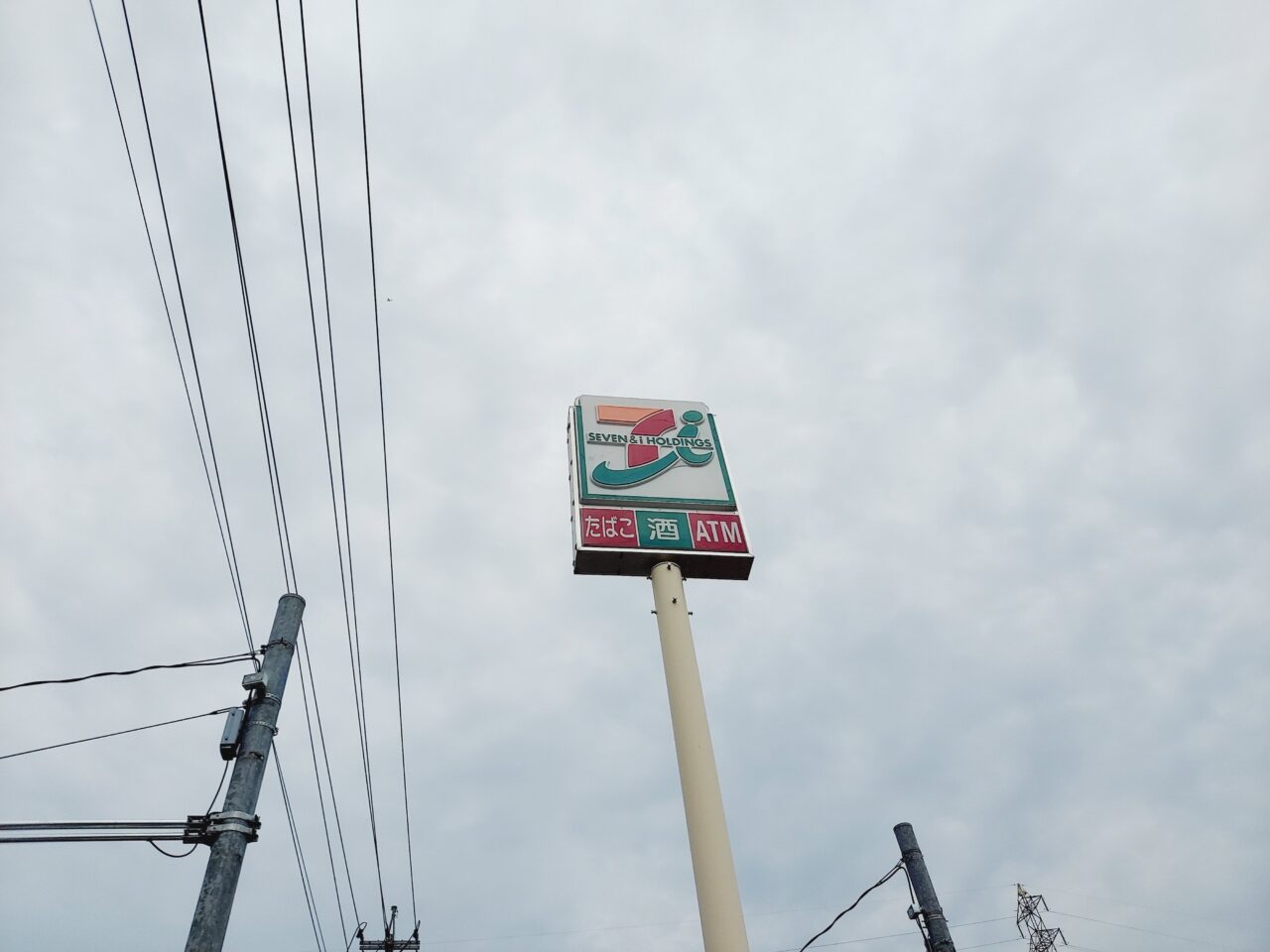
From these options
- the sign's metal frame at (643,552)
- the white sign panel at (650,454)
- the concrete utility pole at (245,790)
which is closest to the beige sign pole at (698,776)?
the sign's metal frame at (643,552)

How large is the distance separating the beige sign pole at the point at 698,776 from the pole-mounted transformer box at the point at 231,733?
548 centimetres

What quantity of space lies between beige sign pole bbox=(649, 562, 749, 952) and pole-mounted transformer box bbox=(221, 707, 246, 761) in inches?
216

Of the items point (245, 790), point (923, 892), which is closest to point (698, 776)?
point (923, 892)

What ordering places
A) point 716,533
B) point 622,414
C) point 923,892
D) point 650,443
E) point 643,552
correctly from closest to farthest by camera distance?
point 923,892 → point 643,552 → point 716,533 → point 650,443 → point 622,414

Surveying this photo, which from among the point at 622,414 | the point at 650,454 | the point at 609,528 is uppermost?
Result: the point at 622,414

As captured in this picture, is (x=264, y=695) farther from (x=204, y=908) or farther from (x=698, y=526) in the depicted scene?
(x=698, y=526)

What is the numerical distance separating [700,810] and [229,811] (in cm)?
557

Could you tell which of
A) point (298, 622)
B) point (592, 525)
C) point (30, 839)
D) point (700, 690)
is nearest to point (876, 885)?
point (700, 690)

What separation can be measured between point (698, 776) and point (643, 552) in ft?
11.7

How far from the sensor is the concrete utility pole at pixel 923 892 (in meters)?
10.2

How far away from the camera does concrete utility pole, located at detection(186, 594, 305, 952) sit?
6.59 m

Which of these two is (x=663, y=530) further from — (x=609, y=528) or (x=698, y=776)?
(x=698, y=776)

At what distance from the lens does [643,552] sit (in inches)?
501

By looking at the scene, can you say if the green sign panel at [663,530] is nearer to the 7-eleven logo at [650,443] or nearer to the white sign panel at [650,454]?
the white sign panel at [650,454]
